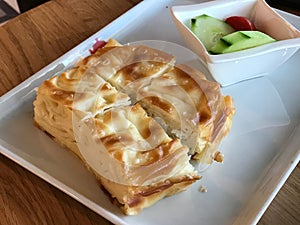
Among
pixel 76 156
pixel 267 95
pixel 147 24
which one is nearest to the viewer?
pixel 76 156

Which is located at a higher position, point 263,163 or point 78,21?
point 78,21

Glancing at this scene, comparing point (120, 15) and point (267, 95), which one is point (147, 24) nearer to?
point (120, 15)

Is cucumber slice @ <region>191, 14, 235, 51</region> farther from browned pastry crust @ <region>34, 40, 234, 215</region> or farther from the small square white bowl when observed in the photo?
browned pastry crust @ <region>34, 40, 234, 215</region>

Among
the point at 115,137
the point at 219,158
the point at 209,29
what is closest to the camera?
the point at 115,137

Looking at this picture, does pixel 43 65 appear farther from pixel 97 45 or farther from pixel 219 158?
pixel 219 158

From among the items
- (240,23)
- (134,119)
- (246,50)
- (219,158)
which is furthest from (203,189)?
(240,23)

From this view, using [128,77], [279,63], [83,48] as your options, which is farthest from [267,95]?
[83,48]
